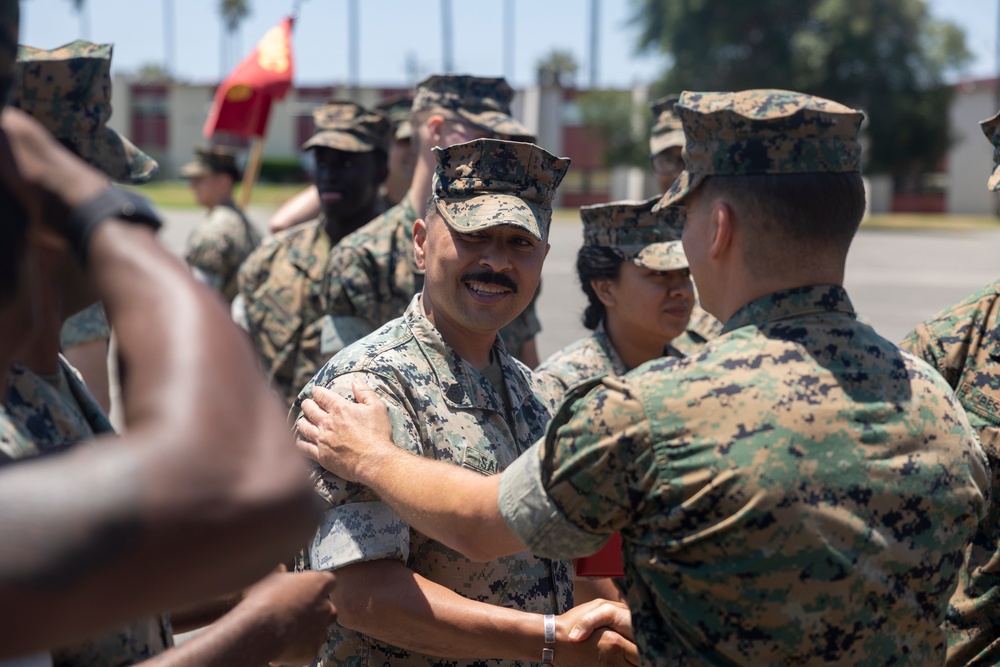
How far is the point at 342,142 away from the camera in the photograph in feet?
20.5

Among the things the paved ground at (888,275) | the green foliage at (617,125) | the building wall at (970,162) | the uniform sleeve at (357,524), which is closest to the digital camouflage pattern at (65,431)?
the uniform sleeve at (357,524)

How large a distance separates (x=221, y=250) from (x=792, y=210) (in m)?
6.83

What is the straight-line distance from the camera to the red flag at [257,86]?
881 cm

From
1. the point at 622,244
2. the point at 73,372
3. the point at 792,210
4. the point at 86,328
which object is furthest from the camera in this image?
the point at 622,244

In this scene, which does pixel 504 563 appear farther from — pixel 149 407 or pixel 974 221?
pixel 974 221

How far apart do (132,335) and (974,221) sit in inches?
1838

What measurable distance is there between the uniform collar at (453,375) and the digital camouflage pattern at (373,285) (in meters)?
2.23

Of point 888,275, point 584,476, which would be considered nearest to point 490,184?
point 584,476

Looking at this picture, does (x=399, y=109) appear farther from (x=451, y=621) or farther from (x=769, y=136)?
(x=769, y=136)

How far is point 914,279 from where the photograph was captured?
20.2 metres

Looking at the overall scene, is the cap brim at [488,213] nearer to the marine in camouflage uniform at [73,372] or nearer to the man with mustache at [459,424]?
the man with mustache at [459,424]

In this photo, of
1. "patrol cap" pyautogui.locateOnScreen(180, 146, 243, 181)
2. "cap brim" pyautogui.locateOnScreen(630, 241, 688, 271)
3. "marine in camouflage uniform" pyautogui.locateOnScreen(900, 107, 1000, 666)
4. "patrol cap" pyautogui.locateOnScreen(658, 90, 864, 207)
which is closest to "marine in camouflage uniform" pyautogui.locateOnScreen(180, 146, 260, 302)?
"patrol cap" pyautogui.locateOnScreen(180, 146, 243, 181)

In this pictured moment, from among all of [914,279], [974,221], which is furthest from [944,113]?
[914,279]

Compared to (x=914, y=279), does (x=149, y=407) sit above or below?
above
